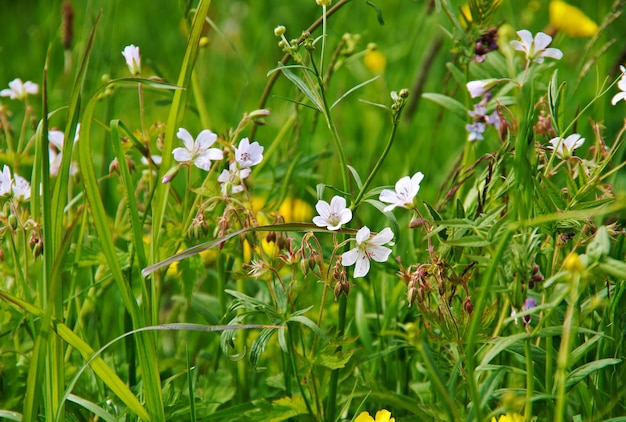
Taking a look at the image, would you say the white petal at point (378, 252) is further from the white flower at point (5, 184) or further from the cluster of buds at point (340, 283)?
the white flower at point (5, 184)

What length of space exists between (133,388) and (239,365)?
10.9 inches

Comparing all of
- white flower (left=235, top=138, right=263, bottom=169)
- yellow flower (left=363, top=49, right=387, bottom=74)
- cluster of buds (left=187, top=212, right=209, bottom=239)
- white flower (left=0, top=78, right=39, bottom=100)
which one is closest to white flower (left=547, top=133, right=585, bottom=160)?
white flower (left=235, top=138, right=263, bottom=169)

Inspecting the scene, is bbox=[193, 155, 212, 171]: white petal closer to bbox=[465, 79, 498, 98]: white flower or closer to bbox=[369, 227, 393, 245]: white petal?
bbox=[369, 227, 393, 245]: white petal

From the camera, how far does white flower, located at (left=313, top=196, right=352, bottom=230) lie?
3.71 ft

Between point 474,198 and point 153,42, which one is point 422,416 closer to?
point 474,198

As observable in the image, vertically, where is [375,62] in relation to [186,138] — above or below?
below

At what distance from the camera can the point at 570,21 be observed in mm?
2670

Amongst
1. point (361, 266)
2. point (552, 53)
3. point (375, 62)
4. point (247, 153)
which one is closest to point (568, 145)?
point (552, 53)

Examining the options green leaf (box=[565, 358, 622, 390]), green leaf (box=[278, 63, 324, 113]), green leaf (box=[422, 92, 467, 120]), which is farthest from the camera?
green leaf (box=[422, 92, 467, 120])

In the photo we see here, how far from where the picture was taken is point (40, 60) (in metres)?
3.04

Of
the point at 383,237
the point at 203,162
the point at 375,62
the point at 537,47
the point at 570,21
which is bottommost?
the point at 375,62

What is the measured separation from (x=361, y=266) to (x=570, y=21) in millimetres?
1965

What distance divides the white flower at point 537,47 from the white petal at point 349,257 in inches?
18.2

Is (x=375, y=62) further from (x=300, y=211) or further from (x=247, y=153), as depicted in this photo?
(x=247, y=153)
